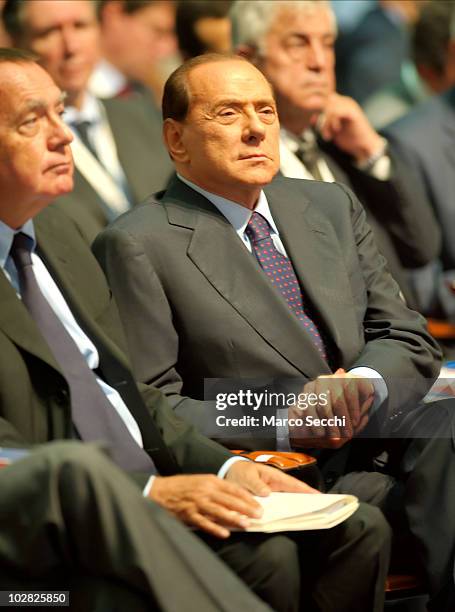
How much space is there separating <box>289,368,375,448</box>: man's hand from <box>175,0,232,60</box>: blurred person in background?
2.35m

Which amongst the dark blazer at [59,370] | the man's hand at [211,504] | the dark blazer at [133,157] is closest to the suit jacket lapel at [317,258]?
the dark blazer at [59,370]

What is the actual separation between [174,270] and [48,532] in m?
1.14

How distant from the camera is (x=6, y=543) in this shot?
241 centimetres

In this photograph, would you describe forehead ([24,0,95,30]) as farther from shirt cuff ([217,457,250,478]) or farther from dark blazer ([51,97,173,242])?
shirt cuff ([217,457,250,478])

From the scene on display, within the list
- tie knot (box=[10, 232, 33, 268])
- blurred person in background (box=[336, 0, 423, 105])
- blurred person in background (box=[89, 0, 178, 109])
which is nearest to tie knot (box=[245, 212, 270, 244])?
tie knot (box=[10, 232, 33, 268])

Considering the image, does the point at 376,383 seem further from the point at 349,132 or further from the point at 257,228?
the point at 349,132

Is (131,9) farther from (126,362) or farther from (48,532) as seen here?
(48,532)

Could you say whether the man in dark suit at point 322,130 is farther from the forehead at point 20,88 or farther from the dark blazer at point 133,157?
the forehead at point 20,88

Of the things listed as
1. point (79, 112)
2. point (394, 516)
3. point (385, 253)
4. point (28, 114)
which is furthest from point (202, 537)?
point (79, 112)

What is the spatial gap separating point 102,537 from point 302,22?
9.79ft

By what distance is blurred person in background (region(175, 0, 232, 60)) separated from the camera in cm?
534

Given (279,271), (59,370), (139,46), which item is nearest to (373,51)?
(139,46)

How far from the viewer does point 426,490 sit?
3154mm

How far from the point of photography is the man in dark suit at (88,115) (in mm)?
4973
